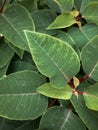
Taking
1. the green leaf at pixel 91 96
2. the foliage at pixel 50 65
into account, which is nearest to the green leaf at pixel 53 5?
the foliage at pixel 50 65

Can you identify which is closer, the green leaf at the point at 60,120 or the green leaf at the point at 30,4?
the green leaf at the point at 60,120

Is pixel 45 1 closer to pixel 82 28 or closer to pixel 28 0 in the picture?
pixel 28 0

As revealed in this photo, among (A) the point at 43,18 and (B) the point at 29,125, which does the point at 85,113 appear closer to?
(B) the point at 29,125

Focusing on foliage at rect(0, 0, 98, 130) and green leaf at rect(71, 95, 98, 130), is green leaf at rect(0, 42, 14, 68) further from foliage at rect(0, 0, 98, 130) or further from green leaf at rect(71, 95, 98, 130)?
green leaf at rect(71, 95, 98, 130)

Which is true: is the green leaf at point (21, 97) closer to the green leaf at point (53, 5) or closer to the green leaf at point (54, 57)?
the green leaf at point (54, 57)

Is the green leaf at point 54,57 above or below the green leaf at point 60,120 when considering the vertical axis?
above

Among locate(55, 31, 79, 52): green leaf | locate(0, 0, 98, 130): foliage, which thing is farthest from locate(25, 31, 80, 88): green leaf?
locate(55, 31, 79, 52): green leaf
